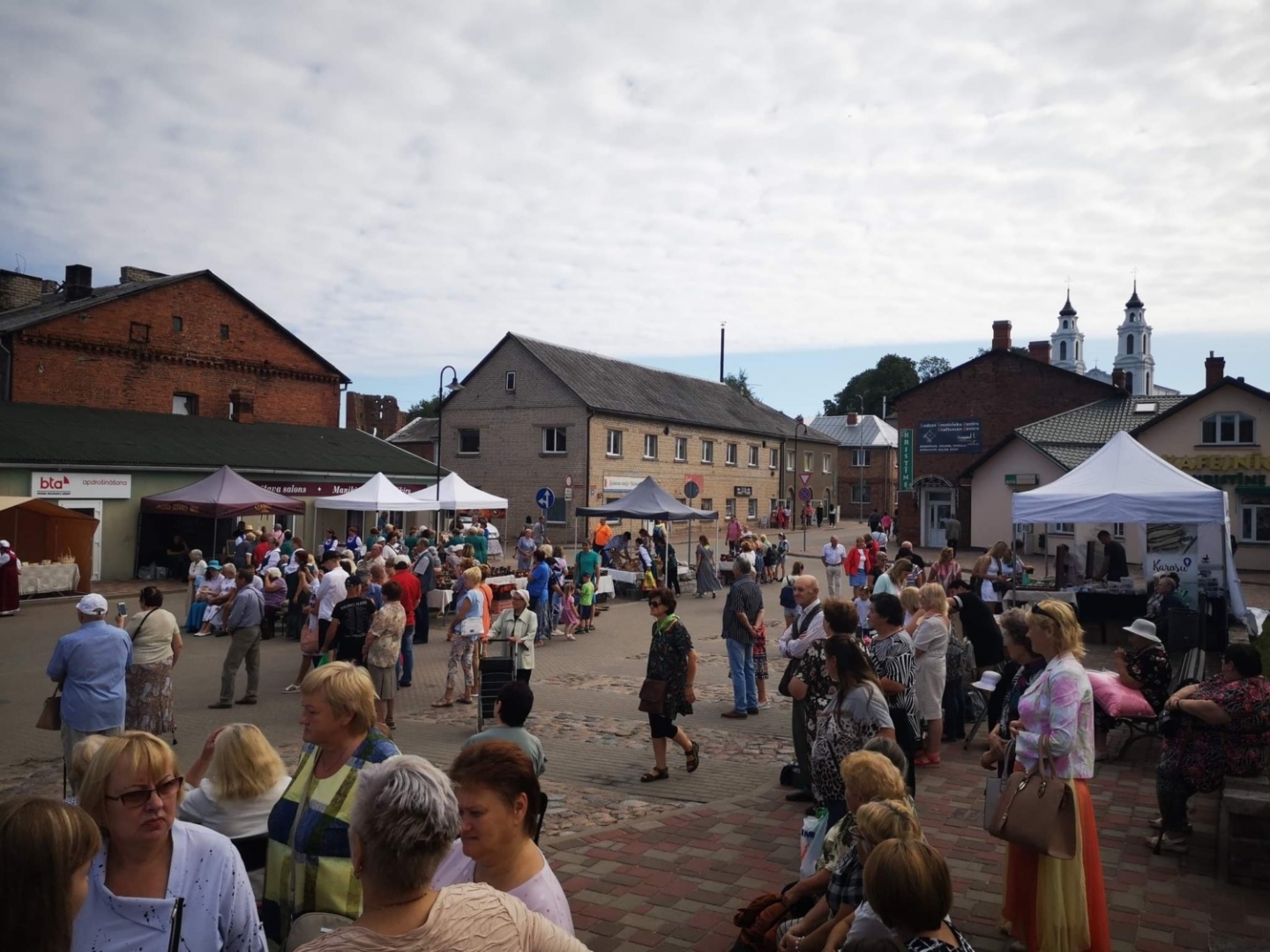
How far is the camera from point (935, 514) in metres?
39.4

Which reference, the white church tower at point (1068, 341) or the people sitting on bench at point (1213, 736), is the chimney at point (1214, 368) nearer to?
the people sitting on bench at point (1213, 736)

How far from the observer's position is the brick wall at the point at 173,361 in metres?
30.2

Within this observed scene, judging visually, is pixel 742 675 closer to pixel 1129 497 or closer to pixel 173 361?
pixel 1129 497

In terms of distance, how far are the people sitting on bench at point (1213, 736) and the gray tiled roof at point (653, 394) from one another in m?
33.9

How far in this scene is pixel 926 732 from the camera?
8547 mm

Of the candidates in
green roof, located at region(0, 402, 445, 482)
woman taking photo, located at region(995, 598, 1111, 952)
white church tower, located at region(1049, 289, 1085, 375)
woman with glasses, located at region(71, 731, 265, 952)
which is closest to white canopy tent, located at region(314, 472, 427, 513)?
green roof, located at region(0, 402, 445, 482)

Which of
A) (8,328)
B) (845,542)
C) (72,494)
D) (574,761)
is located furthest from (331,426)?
(574,761)

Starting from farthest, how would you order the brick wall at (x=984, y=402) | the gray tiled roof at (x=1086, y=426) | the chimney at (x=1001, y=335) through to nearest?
1. the chimney at (x=1001, y=335)
2. the brick wall at (x=984, y=402)
3. the gray tiled roof at (x=1086, y=426)

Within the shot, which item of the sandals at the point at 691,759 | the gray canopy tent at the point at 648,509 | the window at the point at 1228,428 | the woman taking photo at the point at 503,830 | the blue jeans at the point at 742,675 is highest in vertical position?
the window at the point at 1228,428

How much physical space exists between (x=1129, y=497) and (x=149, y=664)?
13154mm

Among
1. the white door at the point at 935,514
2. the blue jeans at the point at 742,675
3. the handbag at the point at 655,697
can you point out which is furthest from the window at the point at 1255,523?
the handbag at the point at 655,697

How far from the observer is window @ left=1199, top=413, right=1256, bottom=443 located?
3117 cm

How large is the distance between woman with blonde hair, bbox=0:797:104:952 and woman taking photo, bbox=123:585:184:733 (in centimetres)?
624

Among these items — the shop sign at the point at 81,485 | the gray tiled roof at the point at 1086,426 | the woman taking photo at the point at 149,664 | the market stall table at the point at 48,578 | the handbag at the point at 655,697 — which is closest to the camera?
the handbag at the point at 655,697
